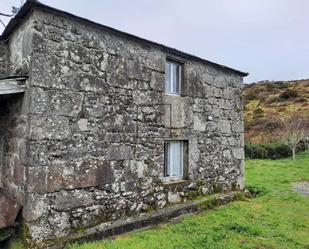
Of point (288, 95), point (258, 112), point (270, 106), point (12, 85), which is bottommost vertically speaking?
point (12, 85)

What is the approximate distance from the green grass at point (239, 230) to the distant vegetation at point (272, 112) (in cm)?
1386

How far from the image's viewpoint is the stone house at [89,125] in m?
5.41

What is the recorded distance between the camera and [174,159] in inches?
320

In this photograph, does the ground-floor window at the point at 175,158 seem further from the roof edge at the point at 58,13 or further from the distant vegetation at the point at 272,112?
the distant vegetation at the point at 272,112

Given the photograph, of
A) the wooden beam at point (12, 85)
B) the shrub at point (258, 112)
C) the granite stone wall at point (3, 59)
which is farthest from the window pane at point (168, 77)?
the shrub at point (258, 112)

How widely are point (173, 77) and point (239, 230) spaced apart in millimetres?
4028

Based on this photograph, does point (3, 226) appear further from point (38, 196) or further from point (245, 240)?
point (245, 240)

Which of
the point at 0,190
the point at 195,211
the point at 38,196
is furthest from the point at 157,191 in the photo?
the point at 0,190

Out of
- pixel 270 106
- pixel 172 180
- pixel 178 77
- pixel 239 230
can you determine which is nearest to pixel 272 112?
pixel 270 106

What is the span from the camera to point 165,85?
7.79 m

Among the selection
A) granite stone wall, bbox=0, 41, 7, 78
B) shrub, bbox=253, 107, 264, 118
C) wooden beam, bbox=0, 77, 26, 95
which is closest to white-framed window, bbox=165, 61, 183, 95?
wooden beam, bbox=0, 77, 26, 95

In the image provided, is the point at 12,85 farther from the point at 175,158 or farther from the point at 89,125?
the point at 175,158

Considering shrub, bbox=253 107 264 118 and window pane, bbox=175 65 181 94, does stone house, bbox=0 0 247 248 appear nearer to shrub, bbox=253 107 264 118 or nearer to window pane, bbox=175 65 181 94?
window pane, bbox=175 65 181 94

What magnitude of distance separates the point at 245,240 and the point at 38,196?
406cm
